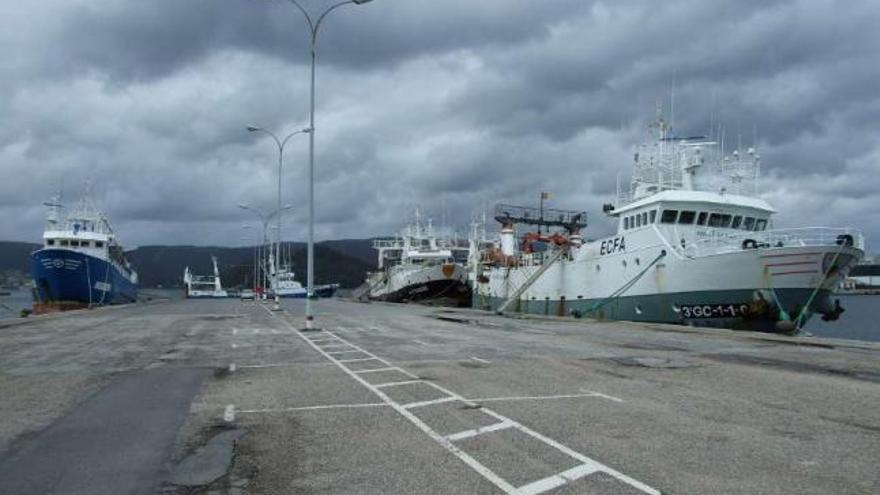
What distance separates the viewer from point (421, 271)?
8544 centimetres

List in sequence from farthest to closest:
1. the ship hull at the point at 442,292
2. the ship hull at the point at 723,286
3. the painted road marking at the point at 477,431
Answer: the ship hull at the point at 442,292, the ship hull at the point at 723,286, the painted road marking at the point at 477,431

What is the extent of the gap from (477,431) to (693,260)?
24.5 m

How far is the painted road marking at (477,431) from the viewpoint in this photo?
8094 mm

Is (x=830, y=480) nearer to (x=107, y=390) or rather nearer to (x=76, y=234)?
(x=107, y=390)

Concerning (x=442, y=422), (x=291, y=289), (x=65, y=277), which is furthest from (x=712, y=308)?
(x=291, y=289)

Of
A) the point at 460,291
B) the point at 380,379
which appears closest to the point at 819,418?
the point at 380,379

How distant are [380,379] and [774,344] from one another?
41.2 feet

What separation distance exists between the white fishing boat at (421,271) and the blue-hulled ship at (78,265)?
104 ft

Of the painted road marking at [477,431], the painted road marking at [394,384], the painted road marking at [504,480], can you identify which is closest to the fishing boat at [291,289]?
Result: the painted road marking at [394,384]

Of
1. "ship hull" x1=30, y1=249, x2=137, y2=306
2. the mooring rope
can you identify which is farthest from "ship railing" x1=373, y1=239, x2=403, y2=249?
the mooring rope

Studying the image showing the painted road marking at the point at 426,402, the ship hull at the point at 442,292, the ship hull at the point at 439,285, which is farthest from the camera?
the ship hull at the point at 442,292

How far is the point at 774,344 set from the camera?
2058cm

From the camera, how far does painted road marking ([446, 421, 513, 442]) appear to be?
8.09 m

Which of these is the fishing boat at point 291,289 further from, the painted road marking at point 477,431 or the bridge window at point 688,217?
the painted road marking at point 477,431
